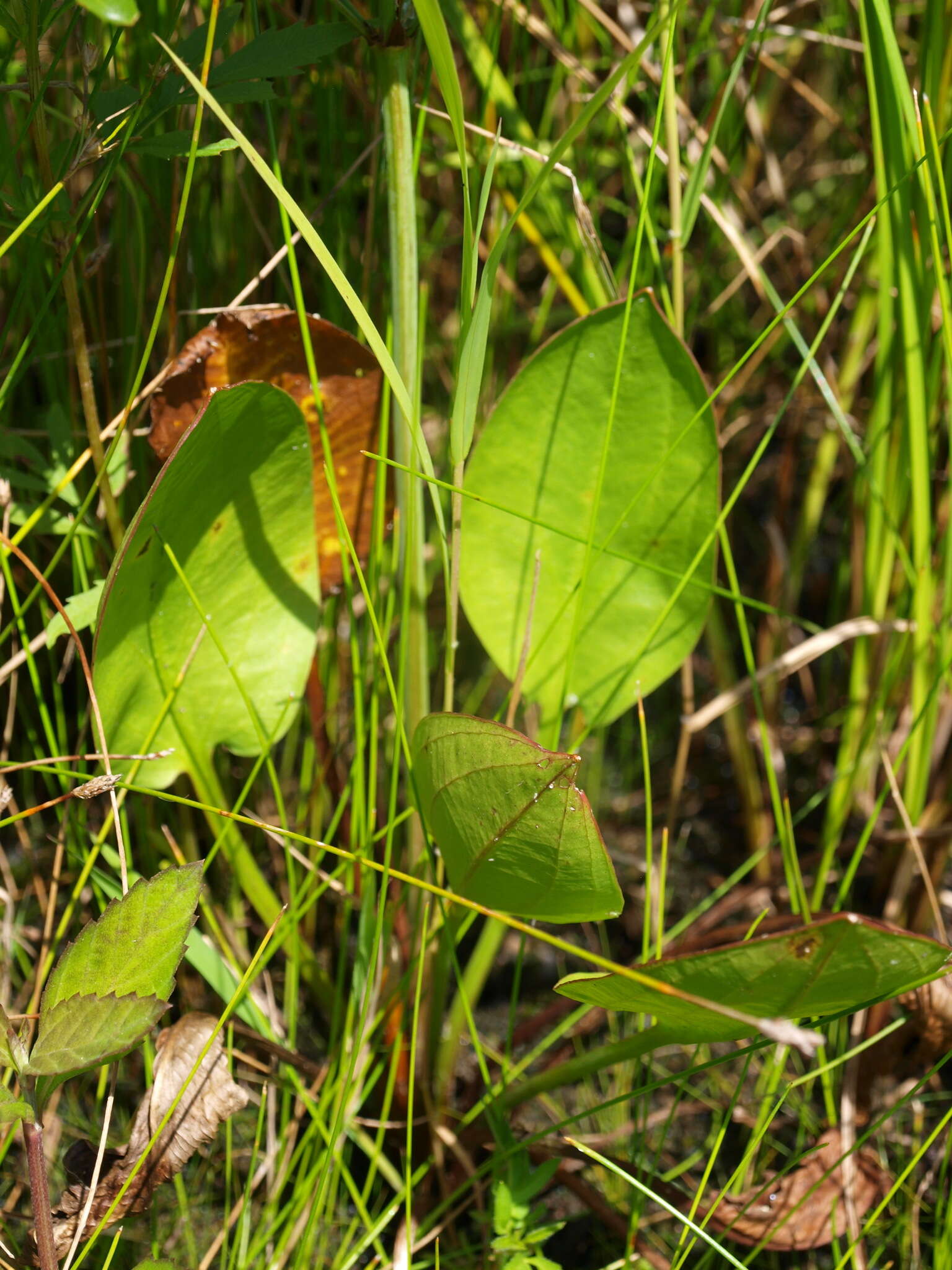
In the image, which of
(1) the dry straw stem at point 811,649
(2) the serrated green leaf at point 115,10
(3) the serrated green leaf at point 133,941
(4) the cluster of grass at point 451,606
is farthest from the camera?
(1) the dry straw stem at point 811,649

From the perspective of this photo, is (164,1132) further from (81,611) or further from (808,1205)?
(808,1205)

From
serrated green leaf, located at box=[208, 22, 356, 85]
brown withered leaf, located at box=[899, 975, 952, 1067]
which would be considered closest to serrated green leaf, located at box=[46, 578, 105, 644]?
serrated green leaf, located at box=[208, 22, 356, 85]

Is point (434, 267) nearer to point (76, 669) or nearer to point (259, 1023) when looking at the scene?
point (76, 669)

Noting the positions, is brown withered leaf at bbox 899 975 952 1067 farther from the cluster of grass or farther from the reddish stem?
the reddish stem

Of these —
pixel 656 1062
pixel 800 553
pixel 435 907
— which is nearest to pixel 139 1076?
pixel 435 907

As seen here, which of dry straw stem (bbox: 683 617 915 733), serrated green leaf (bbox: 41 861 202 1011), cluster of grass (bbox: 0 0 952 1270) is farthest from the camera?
dry straw stem (bbox: 683 617 915 733)

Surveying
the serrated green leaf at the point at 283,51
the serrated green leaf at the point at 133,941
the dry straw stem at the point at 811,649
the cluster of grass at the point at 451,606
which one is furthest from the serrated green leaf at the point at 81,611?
the dry straw stem at the point at 811,649

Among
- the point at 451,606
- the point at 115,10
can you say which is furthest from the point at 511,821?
the point at 115,10

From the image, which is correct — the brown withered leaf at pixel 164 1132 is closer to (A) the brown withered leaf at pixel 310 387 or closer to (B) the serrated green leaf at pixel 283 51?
(A) the brown withered leaf at pixel 310 387
